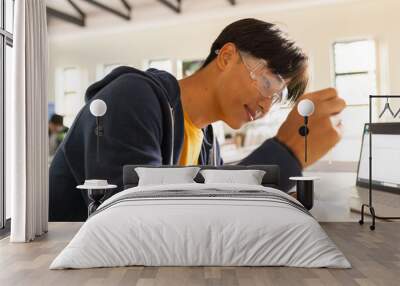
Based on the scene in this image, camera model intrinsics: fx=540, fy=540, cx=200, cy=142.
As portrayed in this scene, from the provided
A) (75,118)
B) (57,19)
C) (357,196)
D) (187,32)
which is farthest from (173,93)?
(357,196)

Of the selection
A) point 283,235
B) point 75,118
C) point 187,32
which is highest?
point 187,32

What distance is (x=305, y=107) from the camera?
602 centimetres

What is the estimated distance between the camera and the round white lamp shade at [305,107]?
237 inches

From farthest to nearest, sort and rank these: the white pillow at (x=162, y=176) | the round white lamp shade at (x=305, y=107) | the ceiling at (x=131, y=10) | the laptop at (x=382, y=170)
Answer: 1. the ceiling at (x=131, y=10)
2. the laptop at (x=382, y=170)
3. the round white lamp shade at (x=305, y=107)
4. the white pillow at (x=162, y=176)

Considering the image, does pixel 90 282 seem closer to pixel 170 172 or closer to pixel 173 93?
pixel 170 172

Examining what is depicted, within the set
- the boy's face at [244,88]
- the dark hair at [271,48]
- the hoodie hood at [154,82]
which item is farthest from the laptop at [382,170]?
the hoodie hood at [154,82]

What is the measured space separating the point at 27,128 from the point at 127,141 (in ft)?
3.57

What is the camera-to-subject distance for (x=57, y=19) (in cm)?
650

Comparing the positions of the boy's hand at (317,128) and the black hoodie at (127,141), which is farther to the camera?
the boy's hand at (317,128)

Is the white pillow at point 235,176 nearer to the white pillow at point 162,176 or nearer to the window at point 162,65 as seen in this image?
the white pillow at point 162,176

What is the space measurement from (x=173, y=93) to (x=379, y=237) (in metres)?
2.70

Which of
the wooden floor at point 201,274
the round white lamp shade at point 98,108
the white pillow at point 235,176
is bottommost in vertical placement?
the wooden floor at point 201,274

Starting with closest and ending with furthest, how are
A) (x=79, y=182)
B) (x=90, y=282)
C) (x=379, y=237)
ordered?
(x=90, y=282) → (x=379, y=237) → (x=79, y=182)

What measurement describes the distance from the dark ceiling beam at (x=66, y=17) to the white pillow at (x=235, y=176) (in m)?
2.45
